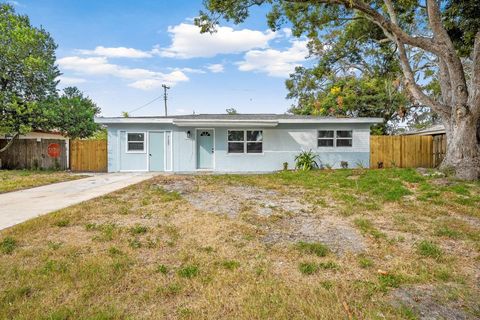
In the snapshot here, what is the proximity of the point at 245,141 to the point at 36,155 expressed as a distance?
37.1 feet

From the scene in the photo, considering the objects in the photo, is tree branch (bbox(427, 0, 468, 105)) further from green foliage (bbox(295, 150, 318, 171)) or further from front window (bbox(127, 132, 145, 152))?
front window (bbox(127, 132, 145, 152))

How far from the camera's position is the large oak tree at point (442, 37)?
9789 millimetres

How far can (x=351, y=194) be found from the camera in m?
7.68

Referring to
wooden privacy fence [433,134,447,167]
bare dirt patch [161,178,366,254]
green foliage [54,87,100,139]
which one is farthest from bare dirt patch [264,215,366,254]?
green foliage [54,87,100,139]

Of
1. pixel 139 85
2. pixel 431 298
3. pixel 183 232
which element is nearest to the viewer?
pixel 431 298

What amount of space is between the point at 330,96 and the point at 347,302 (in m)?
22.2

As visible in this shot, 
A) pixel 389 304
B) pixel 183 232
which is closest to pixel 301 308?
pixel 389 304

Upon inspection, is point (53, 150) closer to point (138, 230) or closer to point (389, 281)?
point (138, 230)

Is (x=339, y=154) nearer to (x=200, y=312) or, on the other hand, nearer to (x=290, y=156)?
(x=290, y=156)

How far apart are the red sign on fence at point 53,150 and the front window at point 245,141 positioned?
9.30 metres

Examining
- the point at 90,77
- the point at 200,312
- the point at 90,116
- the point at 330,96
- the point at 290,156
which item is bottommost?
the point at 200,312

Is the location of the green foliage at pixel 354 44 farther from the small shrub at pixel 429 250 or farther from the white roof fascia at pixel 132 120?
the small shrub at pixel 429 250

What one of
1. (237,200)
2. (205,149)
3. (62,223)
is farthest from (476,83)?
(62,223)

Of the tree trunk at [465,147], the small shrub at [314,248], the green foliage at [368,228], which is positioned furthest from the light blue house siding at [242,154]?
the small shrub at [314,248]
